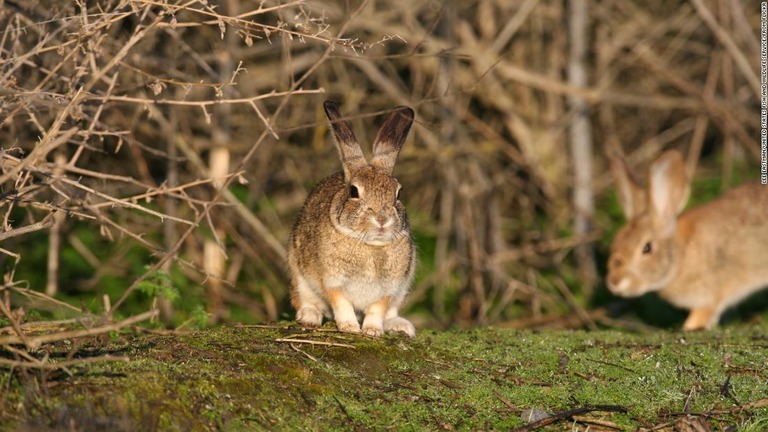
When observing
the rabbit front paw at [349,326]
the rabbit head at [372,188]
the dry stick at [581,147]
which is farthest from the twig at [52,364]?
the dry stick at [581,147]

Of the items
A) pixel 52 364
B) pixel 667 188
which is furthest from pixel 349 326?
pixel 667 188

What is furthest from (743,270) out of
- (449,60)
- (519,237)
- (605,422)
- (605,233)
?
(605,422)

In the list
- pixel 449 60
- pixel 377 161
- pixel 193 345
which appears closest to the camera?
pixel 193 345

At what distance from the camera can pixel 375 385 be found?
174 inches

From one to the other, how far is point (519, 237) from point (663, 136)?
243 cm

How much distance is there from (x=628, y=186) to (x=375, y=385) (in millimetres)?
5391

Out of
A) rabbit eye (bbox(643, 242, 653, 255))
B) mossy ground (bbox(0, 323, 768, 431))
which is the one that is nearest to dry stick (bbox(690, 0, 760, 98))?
rabbit eye (bbox(643, 242, 653, 255))

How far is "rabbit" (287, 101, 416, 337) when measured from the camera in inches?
206

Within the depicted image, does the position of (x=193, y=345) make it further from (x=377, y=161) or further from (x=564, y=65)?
(x=564, y=65)

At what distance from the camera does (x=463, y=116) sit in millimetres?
9648

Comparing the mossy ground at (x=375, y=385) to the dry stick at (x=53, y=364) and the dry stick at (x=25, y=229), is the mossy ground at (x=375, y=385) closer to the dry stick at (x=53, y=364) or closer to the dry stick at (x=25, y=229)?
the dry stick at (x=53, y=364)

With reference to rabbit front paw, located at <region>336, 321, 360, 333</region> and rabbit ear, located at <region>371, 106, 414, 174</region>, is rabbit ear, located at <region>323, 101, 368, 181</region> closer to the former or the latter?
rabbit ear, located at <region>371, 106, 414, 174</region>

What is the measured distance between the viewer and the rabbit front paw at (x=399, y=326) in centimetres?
543

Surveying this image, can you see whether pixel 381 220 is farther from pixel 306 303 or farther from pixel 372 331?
pixel 306 303
